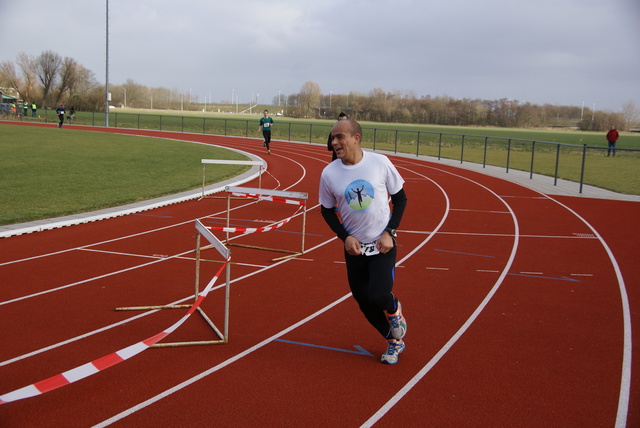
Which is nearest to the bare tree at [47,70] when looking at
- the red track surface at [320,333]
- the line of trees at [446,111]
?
the line of trees at [446,111]

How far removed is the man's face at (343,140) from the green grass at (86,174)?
26.1 feet

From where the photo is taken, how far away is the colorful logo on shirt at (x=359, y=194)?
486cm

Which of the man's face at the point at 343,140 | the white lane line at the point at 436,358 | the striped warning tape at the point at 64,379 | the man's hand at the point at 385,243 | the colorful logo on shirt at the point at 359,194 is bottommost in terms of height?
the white lane line at the point at 436,358

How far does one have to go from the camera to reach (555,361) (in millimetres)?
5465

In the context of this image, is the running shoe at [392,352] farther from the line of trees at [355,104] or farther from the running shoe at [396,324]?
the line of trees at [355,104]

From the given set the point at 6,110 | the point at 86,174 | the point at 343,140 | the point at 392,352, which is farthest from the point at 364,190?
the point at 6,110

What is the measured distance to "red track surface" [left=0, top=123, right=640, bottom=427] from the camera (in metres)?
4.44

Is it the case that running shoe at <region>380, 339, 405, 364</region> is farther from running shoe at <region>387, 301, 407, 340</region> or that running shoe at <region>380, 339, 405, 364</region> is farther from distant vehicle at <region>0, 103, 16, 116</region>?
distant vehicle at <region>0, 103, 16, 116</region>

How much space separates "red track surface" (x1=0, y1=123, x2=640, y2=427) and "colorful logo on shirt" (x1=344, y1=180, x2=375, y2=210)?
1386 millimetres

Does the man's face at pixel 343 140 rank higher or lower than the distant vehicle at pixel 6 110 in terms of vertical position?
lower

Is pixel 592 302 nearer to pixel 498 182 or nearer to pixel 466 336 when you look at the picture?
pixel 466 336

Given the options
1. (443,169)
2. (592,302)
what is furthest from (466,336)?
(443,169)

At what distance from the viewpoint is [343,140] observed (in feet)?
15.7

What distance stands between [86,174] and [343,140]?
14.9 m
